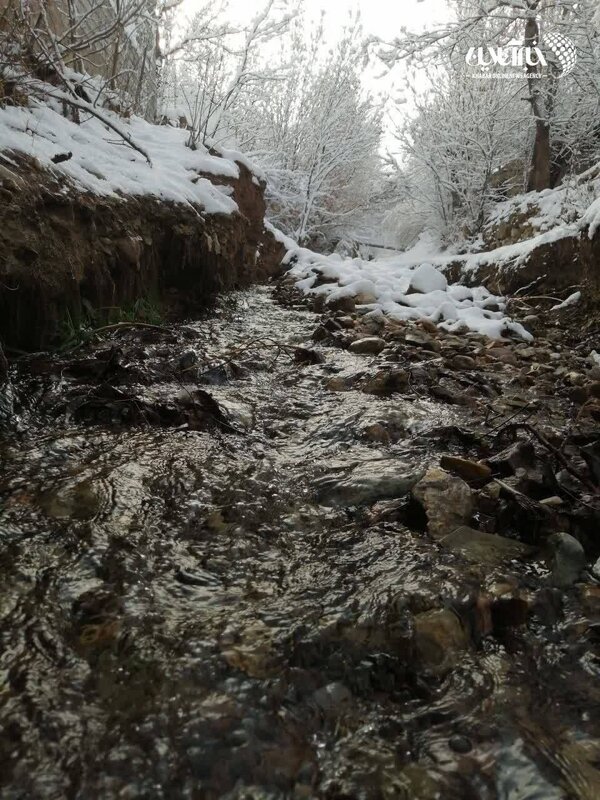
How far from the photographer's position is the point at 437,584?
1138 mm

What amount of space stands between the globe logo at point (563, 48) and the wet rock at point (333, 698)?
11.6 metres

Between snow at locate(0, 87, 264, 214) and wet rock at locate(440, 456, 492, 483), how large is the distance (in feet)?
8.38

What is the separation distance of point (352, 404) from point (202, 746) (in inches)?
72.7

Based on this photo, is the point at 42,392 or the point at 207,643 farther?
the point at 42,392

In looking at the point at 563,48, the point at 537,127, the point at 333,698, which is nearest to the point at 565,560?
the point at 333,698

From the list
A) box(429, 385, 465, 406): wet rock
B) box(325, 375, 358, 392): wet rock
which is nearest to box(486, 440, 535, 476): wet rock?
box(429, 385, 465, 406): wet rock

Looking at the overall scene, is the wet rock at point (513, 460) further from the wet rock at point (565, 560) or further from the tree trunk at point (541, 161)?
the tree trunk at point (541, 161)

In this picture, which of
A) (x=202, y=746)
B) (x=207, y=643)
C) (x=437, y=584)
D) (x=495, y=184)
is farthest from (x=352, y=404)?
(x=495, y=184)

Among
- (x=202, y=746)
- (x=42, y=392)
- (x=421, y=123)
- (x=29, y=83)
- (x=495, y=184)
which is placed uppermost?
(x=421, y=123)

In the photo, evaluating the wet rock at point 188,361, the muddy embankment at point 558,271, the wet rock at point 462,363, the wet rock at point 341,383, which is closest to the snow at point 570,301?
the muddy embankment at point 558,271

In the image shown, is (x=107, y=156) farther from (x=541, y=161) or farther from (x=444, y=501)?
(x=541, y=161)

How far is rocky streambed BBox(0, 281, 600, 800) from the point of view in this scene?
2.55 ft

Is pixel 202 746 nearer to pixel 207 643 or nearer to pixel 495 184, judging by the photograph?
pixel 207 643

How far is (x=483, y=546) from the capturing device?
1.29 meters
